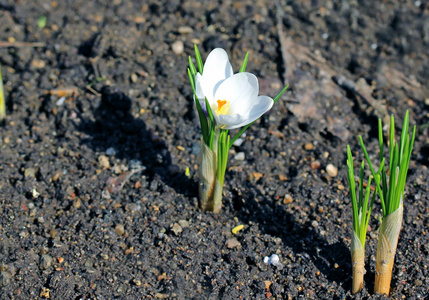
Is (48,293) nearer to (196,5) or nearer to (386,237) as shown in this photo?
(386,237)

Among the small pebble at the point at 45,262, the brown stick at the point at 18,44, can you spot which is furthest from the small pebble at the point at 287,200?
the brown stick at the point at 18,44

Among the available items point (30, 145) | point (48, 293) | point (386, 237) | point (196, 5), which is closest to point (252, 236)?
point (386, 237)

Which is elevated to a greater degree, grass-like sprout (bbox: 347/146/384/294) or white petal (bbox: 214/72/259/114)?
white petal (bbox: 214/72/259/114)

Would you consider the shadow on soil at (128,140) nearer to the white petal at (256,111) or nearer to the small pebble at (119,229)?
the small pebble at (119,229)

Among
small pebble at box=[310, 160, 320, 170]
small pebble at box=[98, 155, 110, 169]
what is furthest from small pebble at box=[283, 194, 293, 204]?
small pebble at box=[98, 155, 110, 169]

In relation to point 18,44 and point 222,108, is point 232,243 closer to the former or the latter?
point 222,108

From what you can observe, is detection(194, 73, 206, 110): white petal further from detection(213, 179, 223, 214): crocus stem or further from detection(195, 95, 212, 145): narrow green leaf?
detection(213, 179, 223, 214): crocus stem

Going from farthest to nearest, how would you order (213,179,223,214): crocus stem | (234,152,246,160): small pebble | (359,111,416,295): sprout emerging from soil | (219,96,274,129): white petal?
(234,152,246,160): small pebble
(213,179,223,214): crocus stem
(219,96,274,129): white petal
(359,111,416,295): sprout emerging from soil
